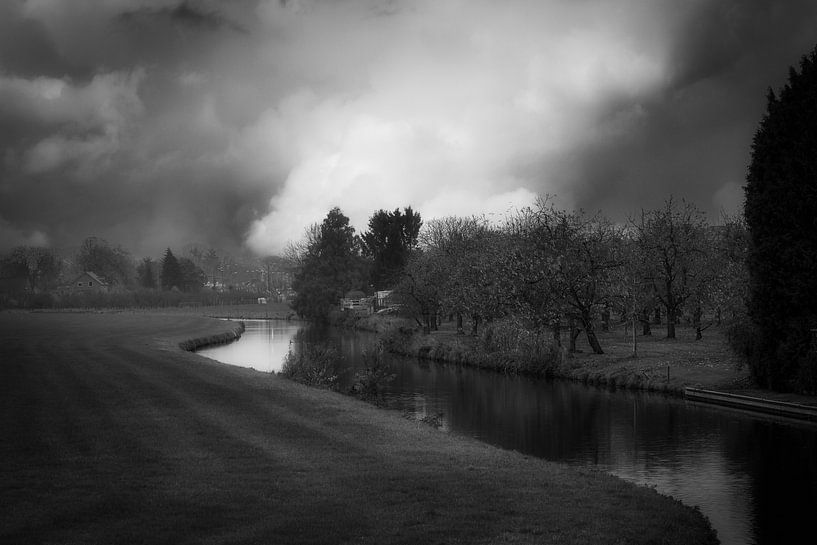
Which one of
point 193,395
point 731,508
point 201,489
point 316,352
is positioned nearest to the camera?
point 201,489

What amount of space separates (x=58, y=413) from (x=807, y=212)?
30281 mm

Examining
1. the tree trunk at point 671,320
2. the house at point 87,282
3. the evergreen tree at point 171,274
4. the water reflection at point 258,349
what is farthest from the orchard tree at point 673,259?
the house at point 87,282

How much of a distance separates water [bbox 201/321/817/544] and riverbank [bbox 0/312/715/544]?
3090 millimetres

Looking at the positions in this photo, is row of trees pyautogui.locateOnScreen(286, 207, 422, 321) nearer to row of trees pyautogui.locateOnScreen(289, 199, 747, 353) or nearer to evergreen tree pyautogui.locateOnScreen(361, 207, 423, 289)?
evergreen tree pyautogui.locateOnScreen(361, 207, 423, 289)

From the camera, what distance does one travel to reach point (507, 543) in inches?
485

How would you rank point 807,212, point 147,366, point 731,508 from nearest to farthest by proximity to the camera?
point 731,508 < point 807,212 < point 147,366

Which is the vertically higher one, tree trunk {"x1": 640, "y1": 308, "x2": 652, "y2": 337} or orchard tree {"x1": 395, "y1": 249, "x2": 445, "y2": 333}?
orchard tree {"x1": 395, "y1": 249, "x2": 445, "y2": 333}

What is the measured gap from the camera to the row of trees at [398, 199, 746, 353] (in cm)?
4797

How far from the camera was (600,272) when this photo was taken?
4869cm

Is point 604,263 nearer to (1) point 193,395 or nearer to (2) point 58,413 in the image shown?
A: (1) point 193,395

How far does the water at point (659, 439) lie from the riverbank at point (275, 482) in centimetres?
309

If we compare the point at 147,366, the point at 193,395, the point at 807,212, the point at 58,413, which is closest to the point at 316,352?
the point at 147,366

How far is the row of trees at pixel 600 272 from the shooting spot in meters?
48.0

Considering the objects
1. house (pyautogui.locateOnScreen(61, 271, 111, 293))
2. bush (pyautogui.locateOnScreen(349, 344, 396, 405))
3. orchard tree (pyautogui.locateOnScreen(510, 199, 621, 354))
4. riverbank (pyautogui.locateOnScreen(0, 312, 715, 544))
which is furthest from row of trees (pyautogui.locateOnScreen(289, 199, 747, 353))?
house (pyautogui.locateOnScreen(61, 271, 111, 293))
